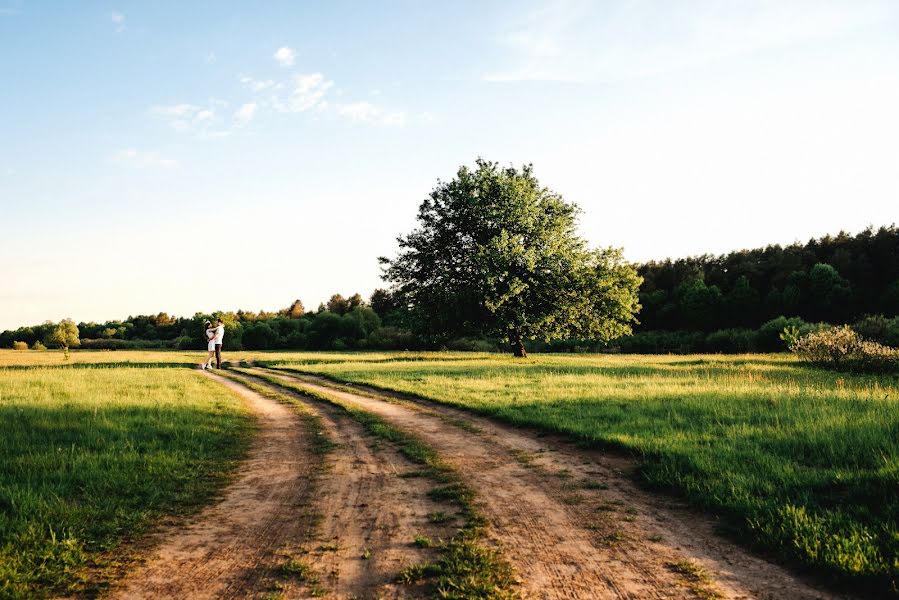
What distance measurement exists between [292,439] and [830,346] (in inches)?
1015

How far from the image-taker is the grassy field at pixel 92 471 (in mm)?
4859

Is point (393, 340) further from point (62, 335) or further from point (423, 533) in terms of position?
point (423, 533)

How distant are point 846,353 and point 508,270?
18085 millimetres

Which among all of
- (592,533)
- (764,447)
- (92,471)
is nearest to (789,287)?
(764,447)

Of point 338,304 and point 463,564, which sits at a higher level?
point 338,304

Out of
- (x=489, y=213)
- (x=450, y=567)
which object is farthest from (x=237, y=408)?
(x=489, y=213)

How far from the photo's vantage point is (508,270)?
110 feet

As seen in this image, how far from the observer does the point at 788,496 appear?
616 cm

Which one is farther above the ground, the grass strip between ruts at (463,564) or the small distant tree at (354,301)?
the small distant tree at (354,301)

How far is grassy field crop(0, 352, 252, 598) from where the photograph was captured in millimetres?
4859

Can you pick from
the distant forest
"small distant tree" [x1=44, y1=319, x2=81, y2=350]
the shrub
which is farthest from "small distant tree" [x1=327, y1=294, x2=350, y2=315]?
the shrub

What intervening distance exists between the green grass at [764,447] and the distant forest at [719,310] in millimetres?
27287

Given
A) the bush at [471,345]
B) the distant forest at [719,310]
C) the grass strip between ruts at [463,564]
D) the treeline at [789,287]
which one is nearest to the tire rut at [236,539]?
the grass strip between ruts at [463,564]

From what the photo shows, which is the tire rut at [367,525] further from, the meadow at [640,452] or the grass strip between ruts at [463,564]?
the meadow at [640,452]
